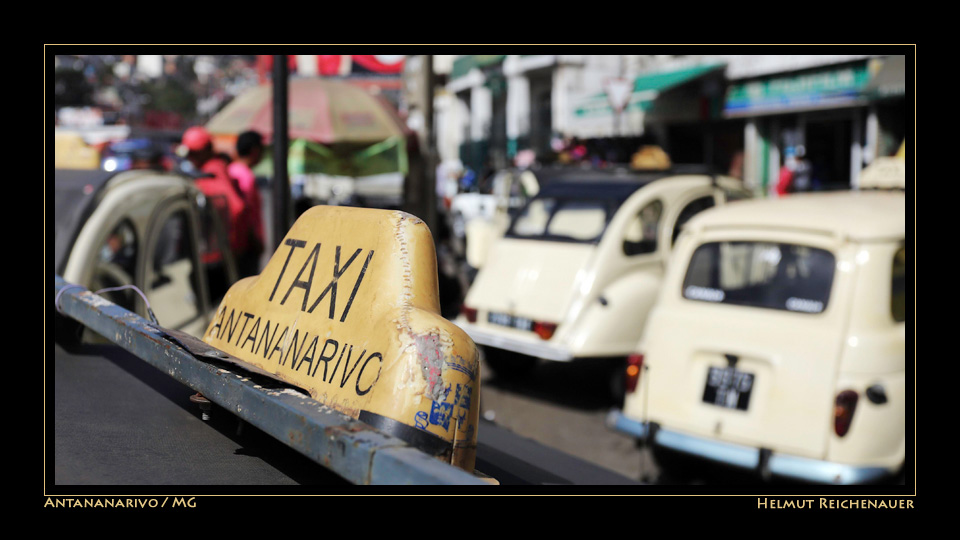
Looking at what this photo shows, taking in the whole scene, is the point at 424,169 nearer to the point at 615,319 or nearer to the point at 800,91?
the point at 615,319

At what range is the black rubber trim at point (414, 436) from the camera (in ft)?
5.69

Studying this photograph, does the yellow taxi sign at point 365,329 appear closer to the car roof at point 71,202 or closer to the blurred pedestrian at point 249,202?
the car roof at point 71,202

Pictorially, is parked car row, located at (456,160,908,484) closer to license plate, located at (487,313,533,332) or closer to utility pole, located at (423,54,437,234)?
license plate, located at (487,313,533,332)

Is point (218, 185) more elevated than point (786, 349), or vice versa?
point (218, 185)

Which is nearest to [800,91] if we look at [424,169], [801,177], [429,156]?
[801,177]

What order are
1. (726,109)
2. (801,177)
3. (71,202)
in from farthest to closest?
(726,109) < (801,177) < (71,202)

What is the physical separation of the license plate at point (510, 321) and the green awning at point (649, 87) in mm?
11760

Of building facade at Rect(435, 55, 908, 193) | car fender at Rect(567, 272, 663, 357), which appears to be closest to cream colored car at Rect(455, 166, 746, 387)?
car fender at Rect(567, 272, 663, 357)

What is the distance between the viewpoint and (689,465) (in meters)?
5.48

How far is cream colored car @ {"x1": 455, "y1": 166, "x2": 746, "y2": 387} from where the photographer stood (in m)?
7.42

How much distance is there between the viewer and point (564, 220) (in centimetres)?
834

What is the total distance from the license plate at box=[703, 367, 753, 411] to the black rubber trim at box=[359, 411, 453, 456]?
346cm

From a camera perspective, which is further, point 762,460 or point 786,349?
point 786,349

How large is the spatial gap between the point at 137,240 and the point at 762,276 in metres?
3.74
